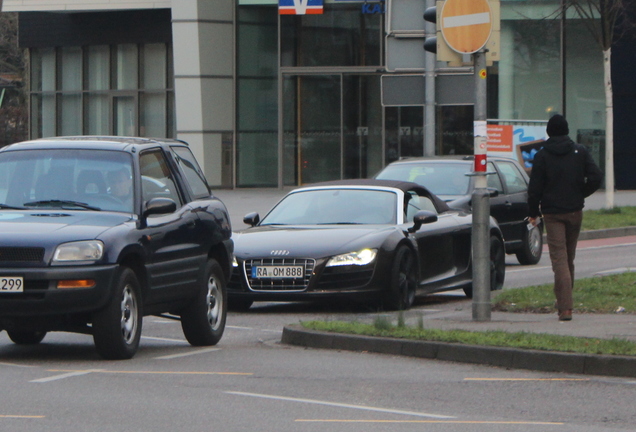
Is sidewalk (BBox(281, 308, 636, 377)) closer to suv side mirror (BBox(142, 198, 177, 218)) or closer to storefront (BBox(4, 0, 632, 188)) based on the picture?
suv side mirror (BBox(142, 198, 177, 218))

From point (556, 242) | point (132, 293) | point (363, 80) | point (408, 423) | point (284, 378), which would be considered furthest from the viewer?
point (363, 80)

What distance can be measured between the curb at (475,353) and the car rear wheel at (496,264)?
4.64 meters

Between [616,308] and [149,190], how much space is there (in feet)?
15.3

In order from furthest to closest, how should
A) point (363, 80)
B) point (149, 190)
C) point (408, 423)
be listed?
point (363, 80)
point (149, 190)
point (408, 423)

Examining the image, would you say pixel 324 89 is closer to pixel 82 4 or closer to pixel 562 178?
pixel 82 4

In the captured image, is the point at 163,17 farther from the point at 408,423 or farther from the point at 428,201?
the point at 408,423

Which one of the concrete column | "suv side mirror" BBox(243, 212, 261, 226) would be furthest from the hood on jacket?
the concrete column

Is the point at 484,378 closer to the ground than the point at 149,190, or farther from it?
closer to the ground

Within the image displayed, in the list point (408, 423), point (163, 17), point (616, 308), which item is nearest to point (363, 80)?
point (163, 17)

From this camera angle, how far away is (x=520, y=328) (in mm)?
10625

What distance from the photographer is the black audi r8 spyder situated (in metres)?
12.6

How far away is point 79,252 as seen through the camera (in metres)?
8.95

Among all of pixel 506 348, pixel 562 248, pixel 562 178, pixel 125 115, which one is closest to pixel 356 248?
pixel 562 248

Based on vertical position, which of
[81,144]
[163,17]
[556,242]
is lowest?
[556,242]
